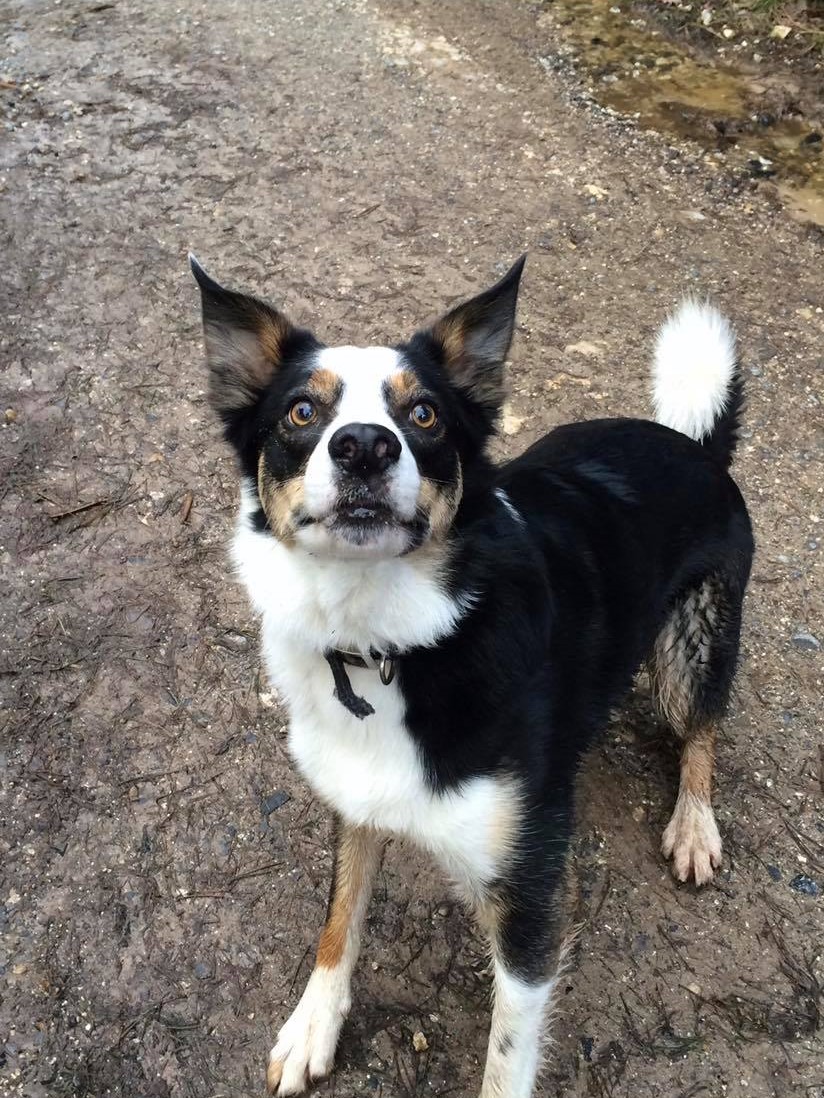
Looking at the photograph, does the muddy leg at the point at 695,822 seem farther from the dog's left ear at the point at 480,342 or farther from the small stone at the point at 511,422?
the small stone at the point at 511,422

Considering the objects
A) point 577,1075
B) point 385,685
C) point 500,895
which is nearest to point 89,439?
point 385,685

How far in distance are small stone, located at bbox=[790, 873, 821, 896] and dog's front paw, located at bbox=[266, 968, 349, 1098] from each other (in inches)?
55.2

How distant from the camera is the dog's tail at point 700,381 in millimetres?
3104

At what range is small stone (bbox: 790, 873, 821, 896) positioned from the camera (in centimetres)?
286

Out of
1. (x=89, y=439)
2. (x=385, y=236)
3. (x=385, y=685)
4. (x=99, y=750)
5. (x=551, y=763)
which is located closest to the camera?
(x=385, y=685)

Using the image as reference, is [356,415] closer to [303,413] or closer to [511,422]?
[303,413]

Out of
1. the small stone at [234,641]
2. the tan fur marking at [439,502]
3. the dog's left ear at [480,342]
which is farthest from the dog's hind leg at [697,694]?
the small stone at [234,641]

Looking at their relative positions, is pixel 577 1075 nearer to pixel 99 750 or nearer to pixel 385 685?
pixel 385 685

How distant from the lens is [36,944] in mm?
2660

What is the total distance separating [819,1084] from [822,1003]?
218 mm

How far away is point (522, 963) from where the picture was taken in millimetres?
2254

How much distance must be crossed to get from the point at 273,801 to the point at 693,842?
132 centimetres

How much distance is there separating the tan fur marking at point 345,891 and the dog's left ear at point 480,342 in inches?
48.3

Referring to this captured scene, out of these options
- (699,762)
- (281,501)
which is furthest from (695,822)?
(281,501)
